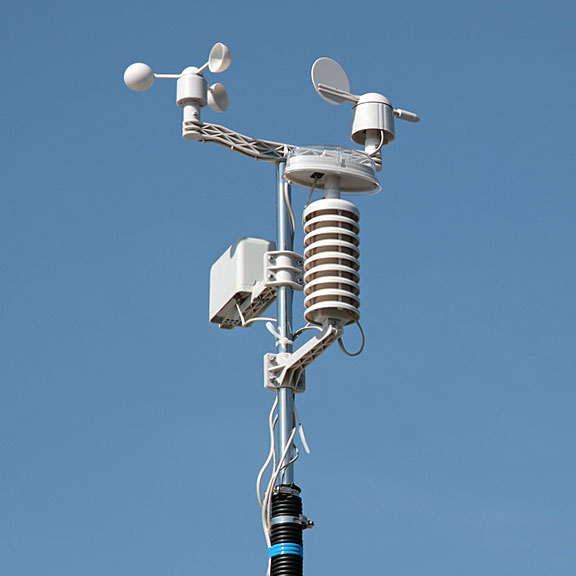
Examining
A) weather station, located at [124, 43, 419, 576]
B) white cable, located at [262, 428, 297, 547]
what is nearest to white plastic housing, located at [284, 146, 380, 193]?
weather station, located at [124, 43, 419, 576]

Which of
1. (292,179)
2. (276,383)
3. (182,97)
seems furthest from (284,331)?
(182,97)

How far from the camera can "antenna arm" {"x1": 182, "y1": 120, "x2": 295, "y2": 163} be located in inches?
690

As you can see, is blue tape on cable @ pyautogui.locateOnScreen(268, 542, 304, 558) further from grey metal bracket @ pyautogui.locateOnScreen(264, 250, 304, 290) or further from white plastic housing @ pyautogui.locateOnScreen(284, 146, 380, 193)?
white plastic housing @ pyautogui.locateOnScreen(284, 146, 380, 193)

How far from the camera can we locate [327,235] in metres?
15.7

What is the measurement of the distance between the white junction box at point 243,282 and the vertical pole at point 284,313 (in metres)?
0.47

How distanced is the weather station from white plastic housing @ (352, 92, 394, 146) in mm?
11

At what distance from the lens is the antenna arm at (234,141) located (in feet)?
57.5

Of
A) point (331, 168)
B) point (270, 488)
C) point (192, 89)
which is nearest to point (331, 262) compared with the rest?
point (331, 168)

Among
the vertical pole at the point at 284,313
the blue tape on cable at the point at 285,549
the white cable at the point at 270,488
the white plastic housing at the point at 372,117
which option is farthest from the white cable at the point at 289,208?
the blue tape on cable at the point at 285,549

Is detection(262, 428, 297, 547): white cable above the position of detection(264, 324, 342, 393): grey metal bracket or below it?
below

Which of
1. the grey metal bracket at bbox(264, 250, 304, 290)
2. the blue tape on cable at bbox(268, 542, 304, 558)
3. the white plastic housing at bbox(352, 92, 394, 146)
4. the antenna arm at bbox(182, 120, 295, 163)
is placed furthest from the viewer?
the white plastic housing at bbox(352, 92, 394, 146)

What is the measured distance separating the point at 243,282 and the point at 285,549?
11.8ft

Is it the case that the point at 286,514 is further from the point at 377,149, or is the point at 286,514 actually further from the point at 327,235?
the point at 377,149

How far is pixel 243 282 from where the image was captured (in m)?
17.9
